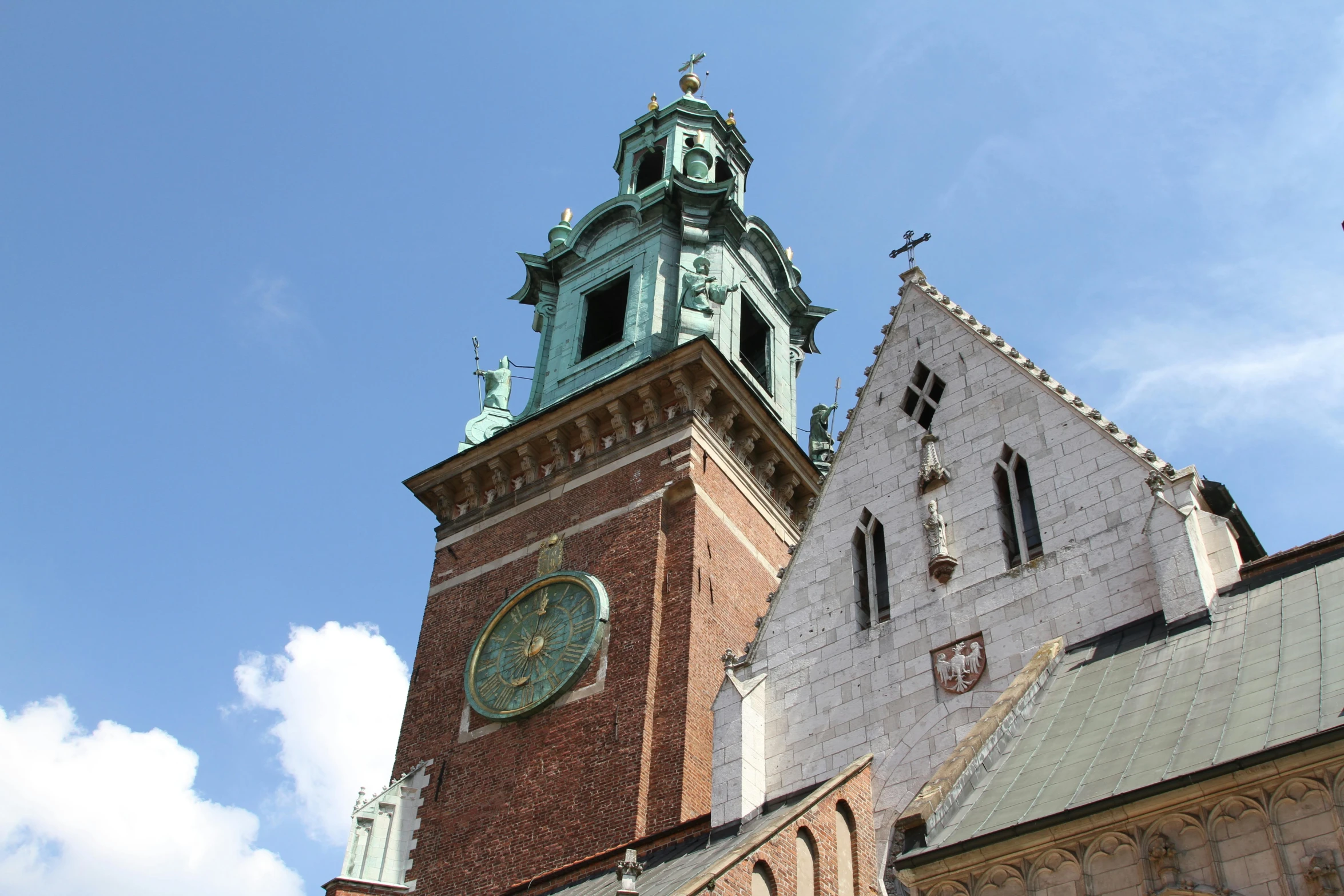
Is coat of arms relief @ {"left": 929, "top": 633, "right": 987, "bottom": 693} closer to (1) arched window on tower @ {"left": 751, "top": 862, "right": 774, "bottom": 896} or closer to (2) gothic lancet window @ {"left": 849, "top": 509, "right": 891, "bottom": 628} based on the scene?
(2) gothic lancet window @ {"left": 849, "top": 509, "right": 891, "bottom": 628}

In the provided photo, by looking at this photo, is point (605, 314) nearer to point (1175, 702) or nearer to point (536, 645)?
point (536, 645)

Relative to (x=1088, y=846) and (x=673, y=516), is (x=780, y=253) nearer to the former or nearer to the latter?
(x=673, y=516)

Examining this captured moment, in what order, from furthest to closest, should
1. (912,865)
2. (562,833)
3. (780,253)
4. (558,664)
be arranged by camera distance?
1. (780,253)
2. (558,664)
3. (562,833)
4. (912,865)

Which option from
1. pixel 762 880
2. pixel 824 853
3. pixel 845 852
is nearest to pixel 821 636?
pixel 845 852

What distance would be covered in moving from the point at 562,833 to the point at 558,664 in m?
3.45

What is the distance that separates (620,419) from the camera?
2622 centimetres

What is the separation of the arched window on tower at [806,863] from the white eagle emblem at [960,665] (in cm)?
283

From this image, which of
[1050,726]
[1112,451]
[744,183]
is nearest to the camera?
[1050,726]

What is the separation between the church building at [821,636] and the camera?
10.8 metres

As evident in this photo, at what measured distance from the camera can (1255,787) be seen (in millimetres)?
9789

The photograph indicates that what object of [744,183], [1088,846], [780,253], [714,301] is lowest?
[1088,846]

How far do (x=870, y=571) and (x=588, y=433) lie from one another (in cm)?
1011

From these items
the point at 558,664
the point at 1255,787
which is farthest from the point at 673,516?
the point at 1255,787

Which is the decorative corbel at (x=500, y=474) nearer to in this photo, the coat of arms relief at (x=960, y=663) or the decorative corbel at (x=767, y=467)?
the decorative corbel at (x=767, y=467)
